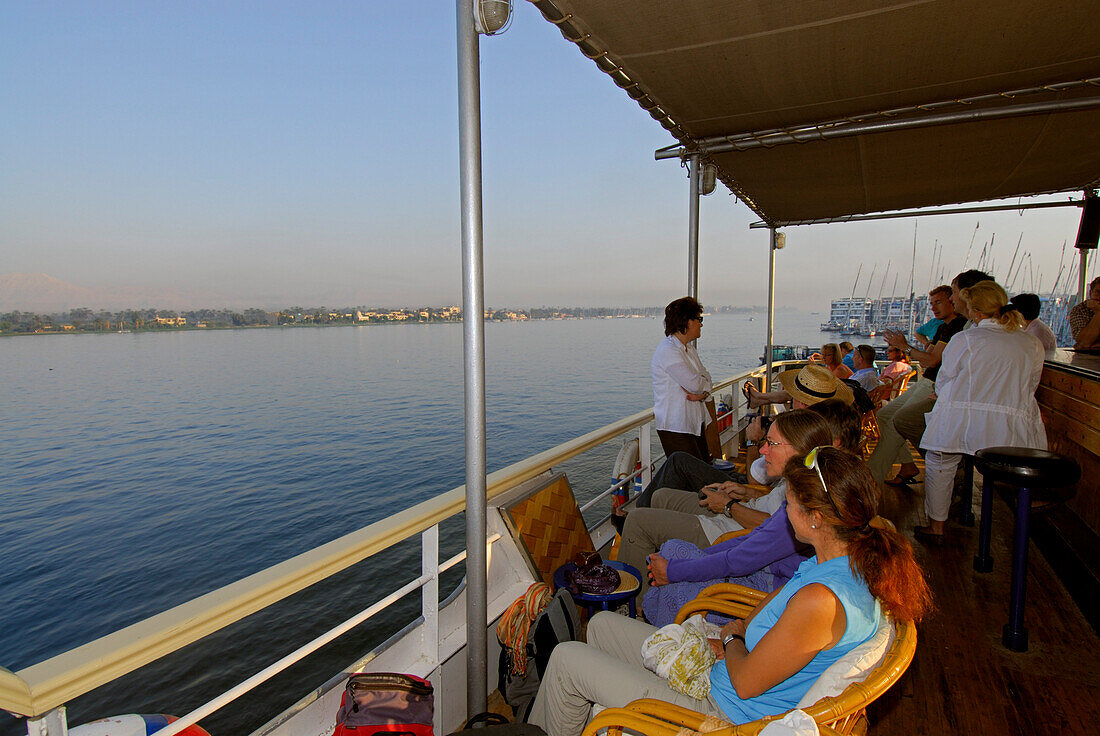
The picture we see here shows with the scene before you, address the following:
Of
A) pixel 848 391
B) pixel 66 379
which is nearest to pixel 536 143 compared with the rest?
pixel 848 391

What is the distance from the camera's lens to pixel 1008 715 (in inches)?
70.1

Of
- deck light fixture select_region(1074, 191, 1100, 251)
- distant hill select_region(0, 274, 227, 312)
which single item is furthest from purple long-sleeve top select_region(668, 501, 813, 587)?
distant hill select_region(0, 274, 227, 312)

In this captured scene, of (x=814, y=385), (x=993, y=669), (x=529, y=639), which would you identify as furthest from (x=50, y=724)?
(x=814, y=385)

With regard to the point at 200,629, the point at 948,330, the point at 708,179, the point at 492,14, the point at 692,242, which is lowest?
the point at 200,629

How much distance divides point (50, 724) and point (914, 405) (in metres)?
4.18

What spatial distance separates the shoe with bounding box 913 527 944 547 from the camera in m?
3.13

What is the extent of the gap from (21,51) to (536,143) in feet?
147

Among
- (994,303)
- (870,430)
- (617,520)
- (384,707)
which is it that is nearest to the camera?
(384,707)

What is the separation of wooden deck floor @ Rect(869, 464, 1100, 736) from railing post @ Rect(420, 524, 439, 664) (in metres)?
1.37

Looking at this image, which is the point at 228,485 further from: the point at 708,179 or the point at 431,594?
the point at 431,594

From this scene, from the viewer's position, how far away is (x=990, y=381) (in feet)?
9.02

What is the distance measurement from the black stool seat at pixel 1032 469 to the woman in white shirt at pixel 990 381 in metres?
0.61

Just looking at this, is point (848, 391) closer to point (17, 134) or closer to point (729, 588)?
point (729, 588)

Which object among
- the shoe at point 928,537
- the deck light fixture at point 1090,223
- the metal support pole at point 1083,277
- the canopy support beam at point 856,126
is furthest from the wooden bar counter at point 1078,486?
the metal support pole at point 1083,277
